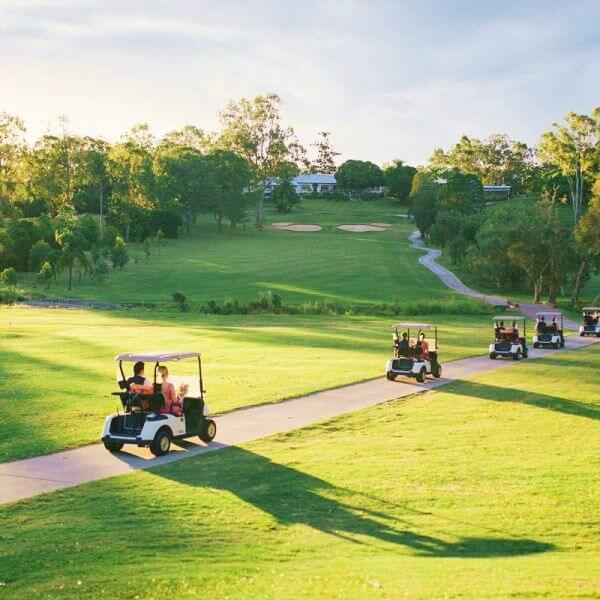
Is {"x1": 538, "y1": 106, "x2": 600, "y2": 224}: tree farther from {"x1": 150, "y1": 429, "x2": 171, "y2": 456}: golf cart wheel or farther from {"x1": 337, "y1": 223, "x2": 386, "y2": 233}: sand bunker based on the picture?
{"x1": 150, "y1": 429, "x2": 171, "y2": 456}: golf cart wheel

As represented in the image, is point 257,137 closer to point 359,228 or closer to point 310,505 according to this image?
point 359,228

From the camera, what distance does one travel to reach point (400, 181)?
179750 millimetres

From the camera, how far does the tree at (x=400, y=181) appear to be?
7072 inches

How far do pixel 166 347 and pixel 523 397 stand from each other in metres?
16.2

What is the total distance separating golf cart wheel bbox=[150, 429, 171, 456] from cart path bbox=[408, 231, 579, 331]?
4550cm

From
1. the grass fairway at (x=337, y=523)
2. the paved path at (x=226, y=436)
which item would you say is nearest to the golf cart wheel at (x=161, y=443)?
the paved path at (x=226, y=436)

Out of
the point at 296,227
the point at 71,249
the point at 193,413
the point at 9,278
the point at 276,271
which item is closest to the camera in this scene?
the point at 193,413

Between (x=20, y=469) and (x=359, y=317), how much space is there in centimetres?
4682

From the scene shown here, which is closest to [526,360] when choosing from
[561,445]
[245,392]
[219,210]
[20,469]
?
[245,392]

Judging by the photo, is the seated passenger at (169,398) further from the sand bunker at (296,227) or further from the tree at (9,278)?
the sand bunker at (296,227)

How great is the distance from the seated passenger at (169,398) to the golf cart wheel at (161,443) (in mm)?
535

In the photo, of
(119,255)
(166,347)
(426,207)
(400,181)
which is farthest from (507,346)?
(400,181)

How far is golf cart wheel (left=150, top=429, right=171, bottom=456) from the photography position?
17.9 m

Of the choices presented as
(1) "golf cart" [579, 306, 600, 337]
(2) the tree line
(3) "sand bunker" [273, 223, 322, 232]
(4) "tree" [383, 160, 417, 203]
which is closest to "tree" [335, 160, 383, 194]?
(4) "tree" [383, 160, 417, 203]
